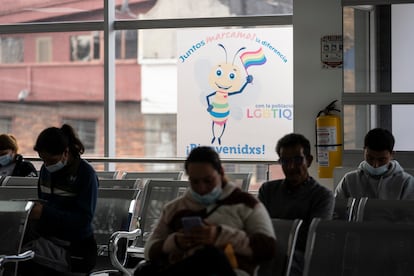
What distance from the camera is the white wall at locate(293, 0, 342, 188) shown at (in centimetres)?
869

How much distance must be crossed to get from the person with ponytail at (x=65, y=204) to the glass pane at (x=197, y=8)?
4.84m

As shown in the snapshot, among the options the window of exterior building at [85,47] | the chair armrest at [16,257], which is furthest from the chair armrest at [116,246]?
the window of exterior building at [85,47]

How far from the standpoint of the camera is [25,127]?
1075 centimetres

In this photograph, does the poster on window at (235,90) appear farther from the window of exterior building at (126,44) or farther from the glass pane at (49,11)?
the glass pane at (49,11)

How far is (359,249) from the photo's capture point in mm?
4184

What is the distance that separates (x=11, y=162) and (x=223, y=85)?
2.96 meters

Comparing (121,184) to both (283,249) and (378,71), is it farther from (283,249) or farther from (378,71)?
(378,71)

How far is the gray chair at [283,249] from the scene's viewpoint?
170 inches

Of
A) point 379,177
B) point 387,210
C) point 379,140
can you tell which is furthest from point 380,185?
point 387,210

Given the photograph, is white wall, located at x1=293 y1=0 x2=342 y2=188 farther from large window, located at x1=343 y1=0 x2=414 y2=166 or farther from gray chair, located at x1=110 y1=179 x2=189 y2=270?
gray chair, located at x1=110 y1=179 x2=189 y2=270

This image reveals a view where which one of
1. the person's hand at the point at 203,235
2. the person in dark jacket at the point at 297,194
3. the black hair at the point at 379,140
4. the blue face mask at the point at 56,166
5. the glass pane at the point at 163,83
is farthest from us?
the glass pane at the point at 163,83

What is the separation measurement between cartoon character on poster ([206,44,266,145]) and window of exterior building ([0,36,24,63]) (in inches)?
97.4

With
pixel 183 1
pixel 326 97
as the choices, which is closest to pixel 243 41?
pixel 183 1

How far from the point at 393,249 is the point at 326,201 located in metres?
0.77
